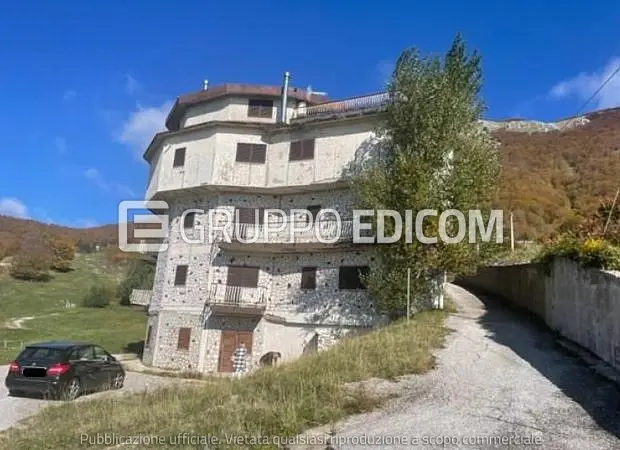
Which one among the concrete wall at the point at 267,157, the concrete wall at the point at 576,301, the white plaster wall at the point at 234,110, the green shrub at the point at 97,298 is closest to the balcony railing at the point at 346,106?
the concrete wall at the point at 267,157

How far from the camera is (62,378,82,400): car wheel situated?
1420 centimetres

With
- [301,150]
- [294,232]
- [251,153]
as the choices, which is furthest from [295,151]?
[294,232]

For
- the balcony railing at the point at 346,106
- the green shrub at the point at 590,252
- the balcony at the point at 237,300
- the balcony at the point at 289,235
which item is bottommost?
the balcony at the point at 237,300

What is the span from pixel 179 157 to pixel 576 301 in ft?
69.4

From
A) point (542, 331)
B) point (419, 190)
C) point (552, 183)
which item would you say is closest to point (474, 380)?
point (542, 331)

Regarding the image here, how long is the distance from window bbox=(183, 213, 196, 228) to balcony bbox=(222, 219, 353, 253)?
2.49 m

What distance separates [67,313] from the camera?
2079 inches

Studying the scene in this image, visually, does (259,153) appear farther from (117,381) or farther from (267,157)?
(117,381)

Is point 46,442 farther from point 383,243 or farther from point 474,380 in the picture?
point 383,243

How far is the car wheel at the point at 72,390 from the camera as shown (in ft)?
46.6

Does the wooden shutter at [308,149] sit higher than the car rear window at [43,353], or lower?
higher

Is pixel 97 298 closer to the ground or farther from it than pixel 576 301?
closer to the ground

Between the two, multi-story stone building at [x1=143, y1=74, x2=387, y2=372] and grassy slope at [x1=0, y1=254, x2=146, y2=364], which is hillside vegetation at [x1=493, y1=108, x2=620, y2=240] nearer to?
multi-story stone building at [x1=143, y1=74, x2=387, y2=372]

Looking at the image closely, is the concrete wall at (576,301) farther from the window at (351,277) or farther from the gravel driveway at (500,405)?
the window at (351,277)
